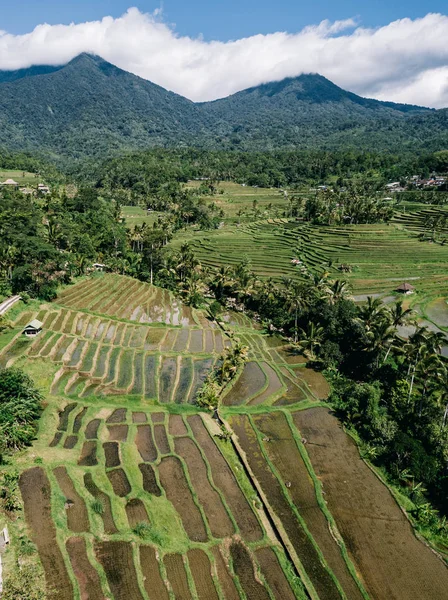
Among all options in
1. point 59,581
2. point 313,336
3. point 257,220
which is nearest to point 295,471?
point 59,581

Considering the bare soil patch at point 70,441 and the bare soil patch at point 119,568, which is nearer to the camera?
the bare soil patch at point 119,568

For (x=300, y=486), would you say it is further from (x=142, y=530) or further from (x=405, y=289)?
(x=405, y=289)

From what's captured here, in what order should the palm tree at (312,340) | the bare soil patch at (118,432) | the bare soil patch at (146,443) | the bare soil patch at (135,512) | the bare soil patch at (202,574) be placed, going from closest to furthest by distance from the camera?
the bare soil patch at (202,574), the bare soil patch at (135,512), the bare soil patch at (146,443), the bare soil patch at (118,432), the palm tree at (312,340)

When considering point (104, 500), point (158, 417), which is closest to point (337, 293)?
point (158, 417)

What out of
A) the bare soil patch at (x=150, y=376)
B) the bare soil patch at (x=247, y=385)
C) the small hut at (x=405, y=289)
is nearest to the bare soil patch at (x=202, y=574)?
the bare soil patch at (x=247, y=385)

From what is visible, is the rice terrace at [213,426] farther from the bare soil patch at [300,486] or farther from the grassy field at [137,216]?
the grassy field at [137,216]

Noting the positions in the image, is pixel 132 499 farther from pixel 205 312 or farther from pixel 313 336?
pixel 205 312
